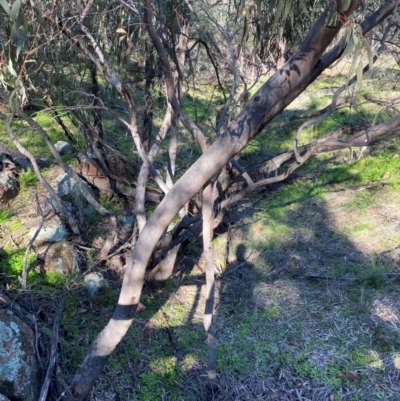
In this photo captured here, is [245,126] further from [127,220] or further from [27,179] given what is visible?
[27,179]

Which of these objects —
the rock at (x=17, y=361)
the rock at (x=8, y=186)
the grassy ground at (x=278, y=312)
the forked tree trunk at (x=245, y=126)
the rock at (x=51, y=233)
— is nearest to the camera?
the forked tree trunk at (x=245, y=126)

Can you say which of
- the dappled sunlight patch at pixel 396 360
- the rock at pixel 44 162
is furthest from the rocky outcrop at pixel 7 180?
the dappled sunlight patch at pixel 396 360

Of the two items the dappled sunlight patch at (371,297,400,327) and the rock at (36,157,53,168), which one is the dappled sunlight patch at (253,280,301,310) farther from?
the rock at (36,157,53,168)

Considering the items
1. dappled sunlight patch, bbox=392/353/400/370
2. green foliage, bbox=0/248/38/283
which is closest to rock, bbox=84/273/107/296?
green foliage, bbox=0/248/38/283

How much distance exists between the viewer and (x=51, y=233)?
459cm

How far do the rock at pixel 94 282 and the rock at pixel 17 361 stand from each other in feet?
3.24

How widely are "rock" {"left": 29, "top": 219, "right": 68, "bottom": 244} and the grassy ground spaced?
554 mm

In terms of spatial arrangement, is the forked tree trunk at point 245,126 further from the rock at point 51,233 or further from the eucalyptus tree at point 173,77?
the rock at point 51,233

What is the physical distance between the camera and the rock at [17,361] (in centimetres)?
302

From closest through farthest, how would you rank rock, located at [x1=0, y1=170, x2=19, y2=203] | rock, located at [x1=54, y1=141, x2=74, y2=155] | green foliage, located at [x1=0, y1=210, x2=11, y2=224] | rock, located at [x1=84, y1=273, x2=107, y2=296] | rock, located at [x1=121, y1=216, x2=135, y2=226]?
rock, located at [x1=84, y1=273, x2=107, y2=296], green foliage, located at [x1=0, y1=210, x2=11, y2=224], rock, located at [x1=0, y1=170, x2=19, y2=203], rock, located at [x1=121, y1=216, x2=135, y2=226], rock, located at [x1=54, y1=141, x2=74, y2=155]

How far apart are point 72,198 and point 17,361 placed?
238 centimetres

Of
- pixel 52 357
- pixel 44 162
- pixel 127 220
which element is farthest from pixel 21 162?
pixel 52 357

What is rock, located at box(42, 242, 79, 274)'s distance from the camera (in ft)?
14.1

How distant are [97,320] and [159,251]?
3.46 ft
